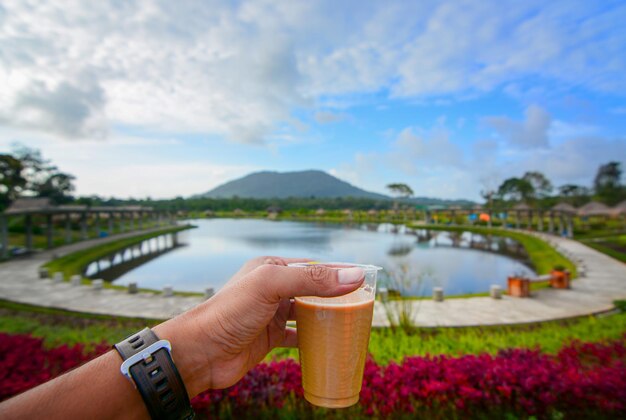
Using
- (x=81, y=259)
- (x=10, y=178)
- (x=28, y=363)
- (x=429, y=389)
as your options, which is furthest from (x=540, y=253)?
(x=10, y=178)

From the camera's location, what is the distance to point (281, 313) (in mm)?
1310

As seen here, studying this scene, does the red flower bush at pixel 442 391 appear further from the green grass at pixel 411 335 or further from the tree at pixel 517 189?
the tree at pixel 517 189

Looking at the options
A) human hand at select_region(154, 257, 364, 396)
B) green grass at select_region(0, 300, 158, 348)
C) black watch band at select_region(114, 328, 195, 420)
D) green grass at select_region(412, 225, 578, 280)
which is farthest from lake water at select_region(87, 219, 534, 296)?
black watch band at select_region(114, 328, 195, 420)

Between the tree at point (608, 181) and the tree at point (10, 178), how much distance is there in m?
62.7

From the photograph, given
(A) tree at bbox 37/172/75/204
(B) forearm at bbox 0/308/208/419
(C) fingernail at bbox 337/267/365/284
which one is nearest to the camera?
(B) forearm at bbox 0/308/208/419

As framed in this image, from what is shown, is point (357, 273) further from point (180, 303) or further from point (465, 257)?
point (465, 257)

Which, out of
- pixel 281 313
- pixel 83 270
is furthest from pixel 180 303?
pixel 83 270

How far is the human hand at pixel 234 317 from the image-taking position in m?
0.97

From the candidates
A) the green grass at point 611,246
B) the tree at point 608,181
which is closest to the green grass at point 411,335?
the green grass at point 611,246

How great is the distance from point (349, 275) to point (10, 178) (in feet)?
138

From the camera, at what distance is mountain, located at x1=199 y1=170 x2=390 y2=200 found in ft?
559

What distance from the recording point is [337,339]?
3.24 feet

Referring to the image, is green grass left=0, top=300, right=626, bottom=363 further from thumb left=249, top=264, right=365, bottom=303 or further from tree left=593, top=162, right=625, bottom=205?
tree left=593, top=162, right=625, bottom=205

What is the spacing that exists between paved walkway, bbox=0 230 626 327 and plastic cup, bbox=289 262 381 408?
660cm
